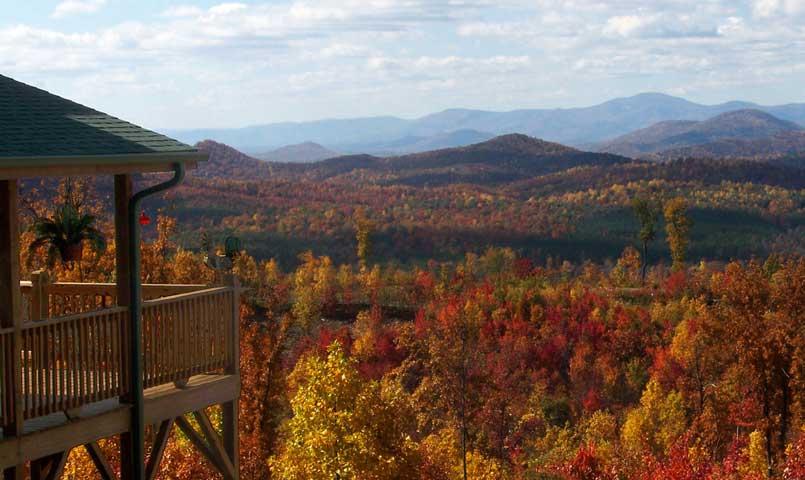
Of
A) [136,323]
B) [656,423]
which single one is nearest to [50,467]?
[136,323]

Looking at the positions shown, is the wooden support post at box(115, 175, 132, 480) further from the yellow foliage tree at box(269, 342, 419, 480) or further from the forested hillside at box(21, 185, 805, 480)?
the yellow foliage tree at box(269, 342, 419, 480)

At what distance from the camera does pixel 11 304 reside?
7.58 meters

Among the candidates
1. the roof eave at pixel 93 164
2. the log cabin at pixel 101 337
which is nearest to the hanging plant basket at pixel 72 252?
the log cabin at pixel 101 337

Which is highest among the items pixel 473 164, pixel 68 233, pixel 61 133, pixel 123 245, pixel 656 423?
pixel 61 133

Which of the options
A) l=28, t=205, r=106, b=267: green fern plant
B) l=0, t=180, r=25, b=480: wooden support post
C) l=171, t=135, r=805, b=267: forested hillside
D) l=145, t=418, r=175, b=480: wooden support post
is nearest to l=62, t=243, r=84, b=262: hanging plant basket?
l=28, t=205, r=106, b=267: green fern plant

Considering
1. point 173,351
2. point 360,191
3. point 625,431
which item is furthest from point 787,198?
point 173,351

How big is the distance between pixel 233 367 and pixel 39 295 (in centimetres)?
193

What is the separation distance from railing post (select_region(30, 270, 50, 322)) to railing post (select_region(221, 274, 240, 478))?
171cm

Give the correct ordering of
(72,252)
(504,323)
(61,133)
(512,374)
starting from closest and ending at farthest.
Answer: (61,133) < (72,252) < (512,374) < (504,323)

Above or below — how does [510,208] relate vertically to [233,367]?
below

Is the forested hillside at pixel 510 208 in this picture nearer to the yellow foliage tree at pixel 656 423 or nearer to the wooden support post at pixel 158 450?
the yellow foliage tree at pixel 656 423

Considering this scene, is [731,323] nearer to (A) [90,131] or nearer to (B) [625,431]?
(B) [625,431]

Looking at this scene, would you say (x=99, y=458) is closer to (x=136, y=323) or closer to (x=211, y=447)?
(x=136, y=323)

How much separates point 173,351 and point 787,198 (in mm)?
100062
